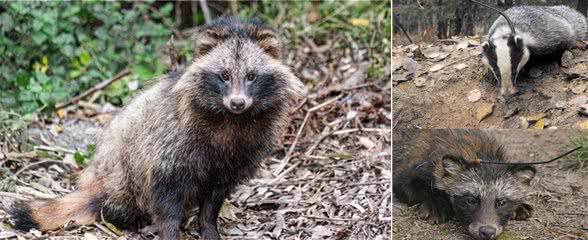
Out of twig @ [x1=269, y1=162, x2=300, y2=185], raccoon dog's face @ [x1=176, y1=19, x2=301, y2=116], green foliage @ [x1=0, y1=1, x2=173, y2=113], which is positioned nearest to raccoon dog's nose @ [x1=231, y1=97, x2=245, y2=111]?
raccoon dog's face @ [x1=176, y1=19, x2=301, y2=116]

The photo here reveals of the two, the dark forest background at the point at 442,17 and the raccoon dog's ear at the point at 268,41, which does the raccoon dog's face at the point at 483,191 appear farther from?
the raccoon dog's ear at the point at 268,41

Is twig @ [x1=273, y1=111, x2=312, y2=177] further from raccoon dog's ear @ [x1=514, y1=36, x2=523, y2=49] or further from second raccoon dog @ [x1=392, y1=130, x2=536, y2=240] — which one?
raccoon dog's ear @ [x1=514, y1=36, x2=523, y2=49]

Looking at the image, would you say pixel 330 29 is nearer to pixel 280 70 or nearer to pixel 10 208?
pixel 280 70

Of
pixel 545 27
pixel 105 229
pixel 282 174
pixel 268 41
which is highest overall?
pixel 545 27

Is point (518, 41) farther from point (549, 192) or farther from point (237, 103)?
point (237, 103)

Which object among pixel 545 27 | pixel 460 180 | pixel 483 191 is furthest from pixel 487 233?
pixel 545 27

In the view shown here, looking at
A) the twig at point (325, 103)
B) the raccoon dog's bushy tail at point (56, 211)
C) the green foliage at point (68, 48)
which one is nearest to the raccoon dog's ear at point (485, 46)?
the raccoon dog's bushy tail at point (56, 211)
